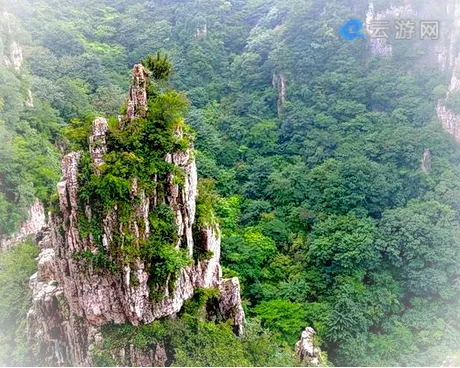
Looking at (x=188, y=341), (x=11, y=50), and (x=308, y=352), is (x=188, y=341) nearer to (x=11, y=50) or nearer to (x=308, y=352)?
(x=308, y=352)

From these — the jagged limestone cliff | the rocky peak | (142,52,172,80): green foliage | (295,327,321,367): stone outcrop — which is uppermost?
(142,52,172,80): green foliage

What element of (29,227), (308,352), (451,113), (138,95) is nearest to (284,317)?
(308,352)

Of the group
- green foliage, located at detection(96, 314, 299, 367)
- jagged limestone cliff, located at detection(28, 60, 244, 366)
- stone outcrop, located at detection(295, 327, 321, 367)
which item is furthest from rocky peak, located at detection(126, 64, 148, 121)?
stone outcrop, located at detection(295, 327, 321, 367)

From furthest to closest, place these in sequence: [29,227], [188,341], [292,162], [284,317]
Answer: [292,162]
[29,227]
[284,317]
[188,341]

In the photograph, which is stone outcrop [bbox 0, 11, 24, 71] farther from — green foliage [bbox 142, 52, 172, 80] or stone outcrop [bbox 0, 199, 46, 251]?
green foliage [bbox 142, 52, 172, 80]

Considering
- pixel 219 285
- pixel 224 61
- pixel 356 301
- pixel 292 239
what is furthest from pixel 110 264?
pixel 224 61

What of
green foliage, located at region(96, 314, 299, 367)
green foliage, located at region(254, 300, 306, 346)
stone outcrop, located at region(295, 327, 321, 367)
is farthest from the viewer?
green foliage, located at region(254, 300, 306, 346)

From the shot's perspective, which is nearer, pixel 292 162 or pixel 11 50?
pixel 11 50
